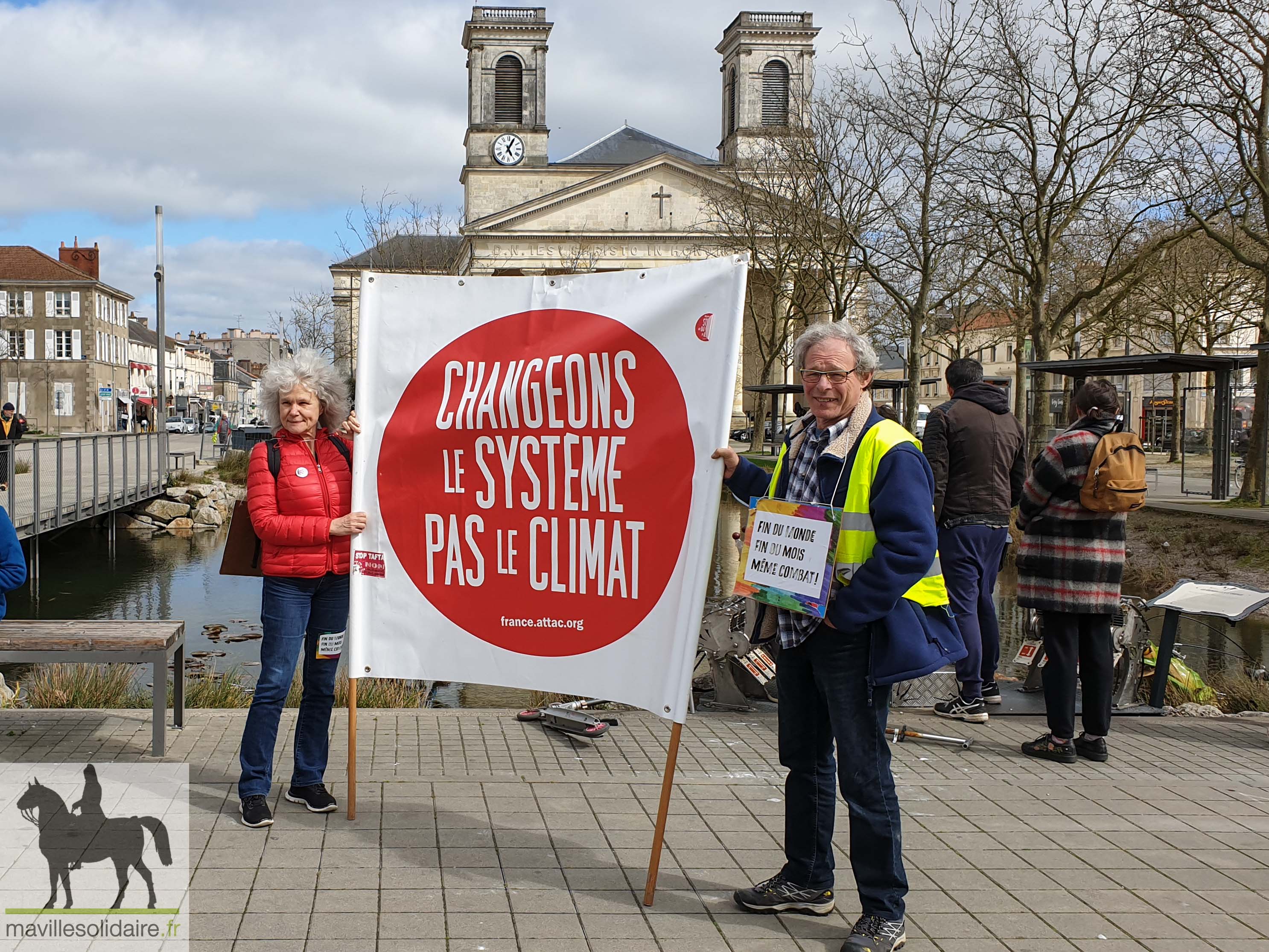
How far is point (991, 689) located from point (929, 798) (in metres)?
2.13

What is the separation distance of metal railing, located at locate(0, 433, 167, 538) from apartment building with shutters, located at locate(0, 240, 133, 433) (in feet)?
199

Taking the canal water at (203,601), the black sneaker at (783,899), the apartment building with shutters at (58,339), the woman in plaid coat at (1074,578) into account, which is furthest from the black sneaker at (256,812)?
the apartment building with shutters at (58,339)

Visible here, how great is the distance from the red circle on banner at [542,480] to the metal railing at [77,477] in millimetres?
13196

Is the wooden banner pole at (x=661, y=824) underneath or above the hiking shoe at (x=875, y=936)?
above

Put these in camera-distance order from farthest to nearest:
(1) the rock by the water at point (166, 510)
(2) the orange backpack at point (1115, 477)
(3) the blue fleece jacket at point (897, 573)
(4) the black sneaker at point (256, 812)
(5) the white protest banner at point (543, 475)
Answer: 1. (1) the rock by the water at point (166, 510)
2. (2) the orange backpack at point (1115, 477)
3. (4) the black sneaker at point (256, 812)
4. (5) the white protest banner at point (543, 475)
5. (3) the blue fleece jacket at point (897, 573)

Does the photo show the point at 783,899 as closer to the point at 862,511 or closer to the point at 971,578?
the point at 862,511

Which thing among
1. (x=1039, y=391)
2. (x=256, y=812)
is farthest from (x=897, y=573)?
(x=1039, y=391)

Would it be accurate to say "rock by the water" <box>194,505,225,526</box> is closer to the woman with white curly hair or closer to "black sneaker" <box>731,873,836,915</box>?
the woman with white curly hair

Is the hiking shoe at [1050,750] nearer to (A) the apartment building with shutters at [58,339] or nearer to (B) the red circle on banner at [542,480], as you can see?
(B) the red circle on banner at [542,480]

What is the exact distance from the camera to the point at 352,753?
476 centimetres

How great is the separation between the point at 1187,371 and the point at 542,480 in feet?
56.7

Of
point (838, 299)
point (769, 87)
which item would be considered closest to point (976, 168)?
point (838, 299)

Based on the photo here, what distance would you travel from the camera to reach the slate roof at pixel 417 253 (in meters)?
34.1

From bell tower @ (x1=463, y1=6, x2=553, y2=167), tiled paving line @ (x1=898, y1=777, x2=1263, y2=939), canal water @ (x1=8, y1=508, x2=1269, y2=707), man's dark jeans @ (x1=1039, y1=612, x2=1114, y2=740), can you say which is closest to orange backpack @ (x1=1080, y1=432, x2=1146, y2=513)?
man's dark jeans @ (x1=1039, y1=612, x2=1114, y2=740)
